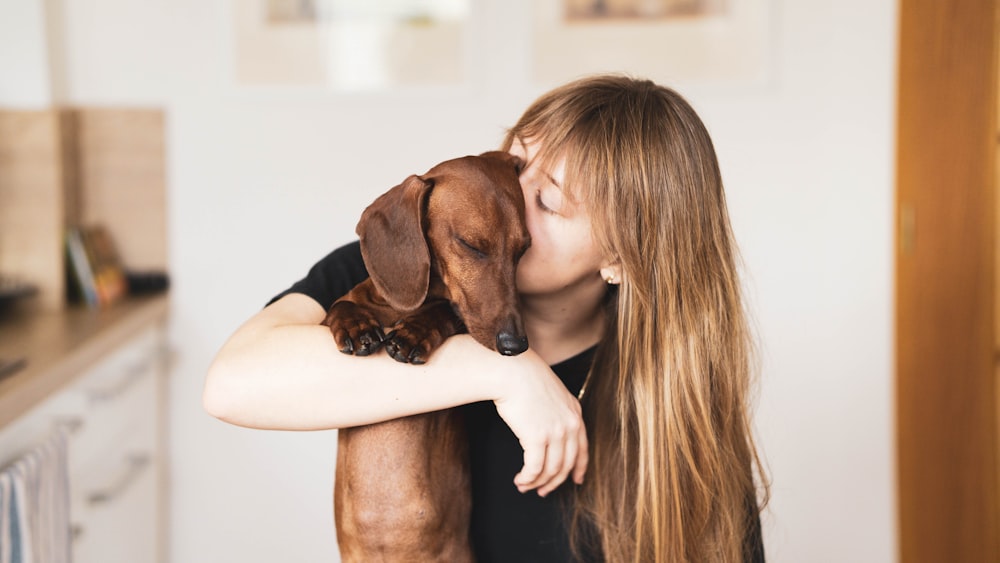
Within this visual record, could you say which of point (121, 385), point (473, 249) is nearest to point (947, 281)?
point (473, 249)

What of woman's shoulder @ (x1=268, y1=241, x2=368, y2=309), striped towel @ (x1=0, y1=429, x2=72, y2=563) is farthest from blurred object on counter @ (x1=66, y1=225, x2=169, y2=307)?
woman's shoulder @ (x1=268, y1=241, x2=368, y2=309)

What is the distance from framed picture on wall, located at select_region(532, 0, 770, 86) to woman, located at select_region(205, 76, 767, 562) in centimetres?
147

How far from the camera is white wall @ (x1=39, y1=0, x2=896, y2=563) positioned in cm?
265

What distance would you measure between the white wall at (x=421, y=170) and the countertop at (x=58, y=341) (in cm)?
26

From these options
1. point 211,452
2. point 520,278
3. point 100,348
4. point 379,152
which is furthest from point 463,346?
point 211,452

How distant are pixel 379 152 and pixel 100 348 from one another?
99 cm

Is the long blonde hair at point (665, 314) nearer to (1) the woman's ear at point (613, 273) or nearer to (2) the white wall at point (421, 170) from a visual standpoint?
(1) the woman's ear at point (613, 273)

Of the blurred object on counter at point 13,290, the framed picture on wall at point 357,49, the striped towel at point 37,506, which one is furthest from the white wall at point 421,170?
the striped towel at point 37,506

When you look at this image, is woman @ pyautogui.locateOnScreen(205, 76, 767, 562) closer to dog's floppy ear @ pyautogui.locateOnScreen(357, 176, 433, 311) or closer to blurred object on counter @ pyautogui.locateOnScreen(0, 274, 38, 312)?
dog's floppy ear @ pyautogui.locateOnScreen(357, 176, 433, 311)

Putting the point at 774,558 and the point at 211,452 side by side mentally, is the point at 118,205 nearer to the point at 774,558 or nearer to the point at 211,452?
the point at 211,452

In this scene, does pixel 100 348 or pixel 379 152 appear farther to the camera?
pixel 379 152

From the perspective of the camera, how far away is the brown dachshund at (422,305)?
1.07 m

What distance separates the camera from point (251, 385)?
101cm

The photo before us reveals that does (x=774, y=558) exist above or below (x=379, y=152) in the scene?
below
